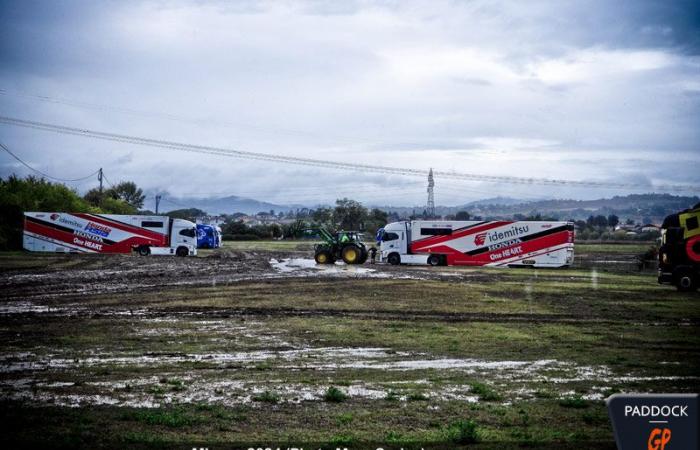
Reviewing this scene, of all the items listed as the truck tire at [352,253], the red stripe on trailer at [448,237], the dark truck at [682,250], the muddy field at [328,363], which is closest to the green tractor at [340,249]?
the truck tire at [352,253]

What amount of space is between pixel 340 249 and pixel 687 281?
85.5ft

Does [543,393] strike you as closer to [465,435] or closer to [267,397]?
[465,435]

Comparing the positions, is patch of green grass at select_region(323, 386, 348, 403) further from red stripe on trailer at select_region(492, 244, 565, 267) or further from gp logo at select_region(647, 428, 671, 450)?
red stripe on trailer at select_region(492, 244, 565, 267)

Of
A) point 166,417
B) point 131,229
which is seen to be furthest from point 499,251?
point 166,417

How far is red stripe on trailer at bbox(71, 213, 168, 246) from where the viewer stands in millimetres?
57872

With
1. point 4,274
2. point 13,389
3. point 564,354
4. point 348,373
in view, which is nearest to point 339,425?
point 348,373

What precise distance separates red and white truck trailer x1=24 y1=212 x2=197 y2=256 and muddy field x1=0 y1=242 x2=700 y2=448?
28.4 meters

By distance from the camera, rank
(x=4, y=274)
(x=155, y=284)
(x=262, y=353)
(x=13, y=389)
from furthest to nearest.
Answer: (x=4, y=274), (x=155, y=284), (x=262, y=353), (x=13, y=389)

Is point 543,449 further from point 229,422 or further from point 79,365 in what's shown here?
point 79,365

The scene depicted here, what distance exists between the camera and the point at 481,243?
2030 inches

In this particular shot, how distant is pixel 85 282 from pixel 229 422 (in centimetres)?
2619

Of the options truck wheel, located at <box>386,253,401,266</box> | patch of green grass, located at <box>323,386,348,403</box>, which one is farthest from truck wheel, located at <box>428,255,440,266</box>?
patch of green grass, located at <box>323,386,348,403</box>

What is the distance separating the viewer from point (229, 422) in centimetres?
934

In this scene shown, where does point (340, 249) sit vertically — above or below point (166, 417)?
above
